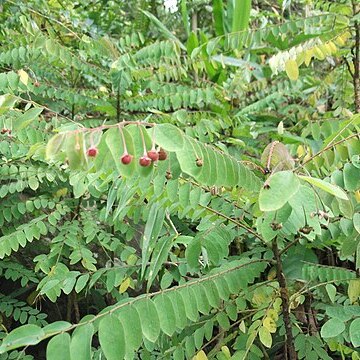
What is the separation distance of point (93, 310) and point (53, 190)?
1.90 feet

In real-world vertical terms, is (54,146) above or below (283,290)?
above

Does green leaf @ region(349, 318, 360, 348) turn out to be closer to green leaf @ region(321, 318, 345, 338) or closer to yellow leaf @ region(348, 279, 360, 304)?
green leaf @ region(321, 318, 345, 338)

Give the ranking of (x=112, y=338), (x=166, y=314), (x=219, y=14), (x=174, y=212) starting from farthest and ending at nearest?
(x=219, y=14) → (x=174, y=212) → (x=166, y=314) → (x=112, y=338)

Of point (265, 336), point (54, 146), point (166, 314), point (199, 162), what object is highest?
point (54, 146)

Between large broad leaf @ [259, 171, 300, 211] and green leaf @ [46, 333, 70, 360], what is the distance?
13.8 inches

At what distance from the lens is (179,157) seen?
2.53 feet

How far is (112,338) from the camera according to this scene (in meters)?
0.76

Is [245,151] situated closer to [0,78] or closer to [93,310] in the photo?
[93,310]

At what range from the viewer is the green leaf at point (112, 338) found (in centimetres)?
75

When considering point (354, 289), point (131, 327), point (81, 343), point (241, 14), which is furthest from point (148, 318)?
point (241, 14)

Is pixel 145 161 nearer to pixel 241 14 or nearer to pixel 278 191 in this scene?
pixel 278 191

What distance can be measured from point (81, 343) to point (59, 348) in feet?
0.11

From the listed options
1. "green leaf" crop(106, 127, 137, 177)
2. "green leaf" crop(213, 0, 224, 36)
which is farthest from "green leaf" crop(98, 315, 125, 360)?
"green leaf" crop(213, 0, 224, 36)

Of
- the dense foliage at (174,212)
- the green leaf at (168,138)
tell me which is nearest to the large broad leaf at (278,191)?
the dense foliage at (174,212)
